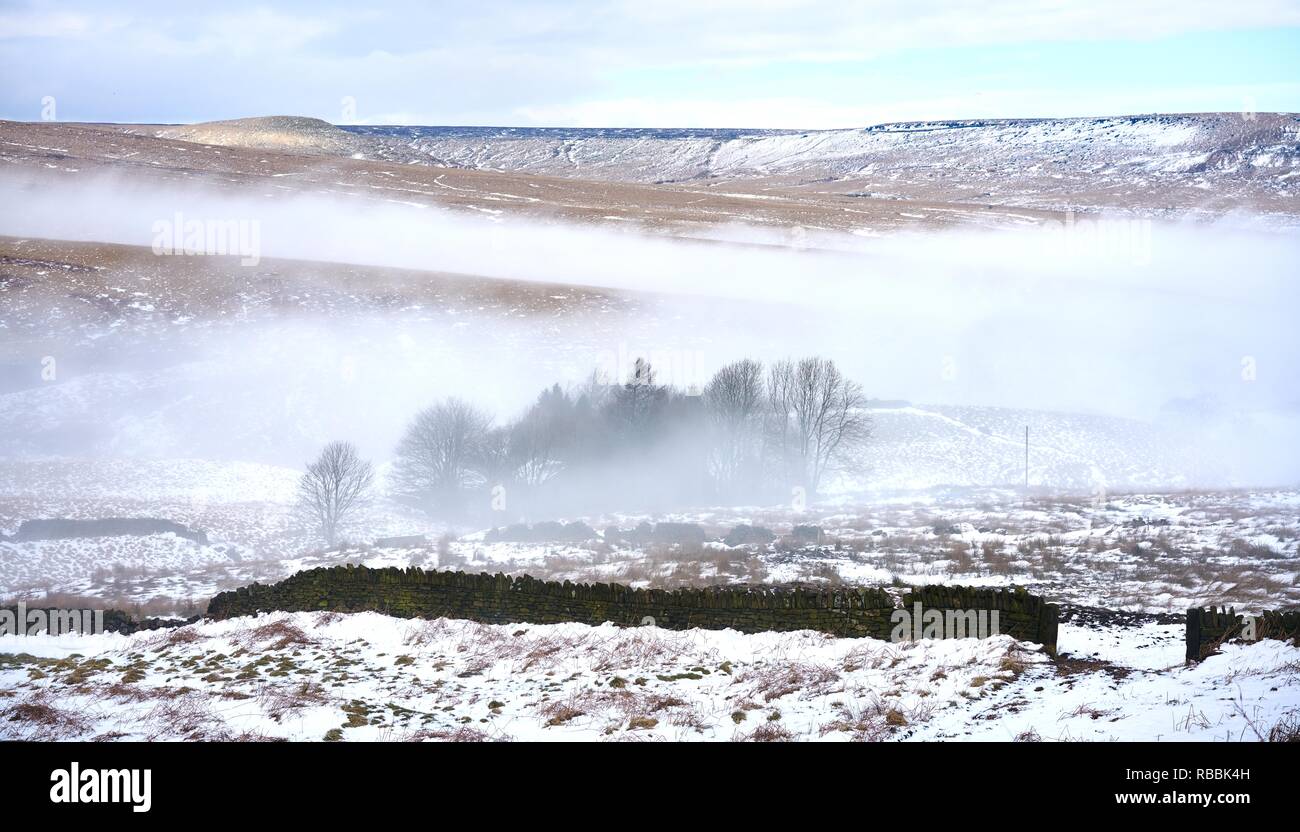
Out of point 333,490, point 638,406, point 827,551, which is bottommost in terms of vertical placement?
point 333,490

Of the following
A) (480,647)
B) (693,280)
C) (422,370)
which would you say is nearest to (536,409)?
(422,370)

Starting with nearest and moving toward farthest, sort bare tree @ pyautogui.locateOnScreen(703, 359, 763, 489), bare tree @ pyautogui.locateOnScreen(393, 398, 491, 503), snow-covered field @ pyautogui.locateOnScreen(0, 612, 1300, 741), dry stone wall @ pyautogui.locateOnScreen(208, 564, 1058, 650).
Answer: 1. snow-covered field @ pyautogui.locateOnScreen(0, 612, 1300, 741)
2. dry stone wall @ pyautogui.locateOnScreen(208, 564, 1058, 650)
3. bare tree @ pyautogui.locateOnScreen(393, 398, 491, 503)
4. bare tree @ pyautogui.locateOnScreen(703, 359, 763, 489)

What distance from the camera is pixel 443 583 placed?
19.3 m

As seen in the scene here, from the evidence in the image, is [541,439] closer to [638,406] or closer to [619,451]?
[619,451]

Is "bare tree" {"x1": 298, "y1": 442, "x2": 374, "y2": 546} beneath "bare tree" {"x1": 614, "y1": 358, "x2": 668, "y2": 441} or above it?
beneath

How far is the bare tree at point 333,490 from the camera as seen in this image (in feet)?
159

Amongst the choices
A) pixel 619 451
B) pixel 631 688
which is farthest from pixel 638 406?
pixel 631 688

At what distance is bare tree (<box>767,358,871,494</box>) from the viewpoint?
60844 mm

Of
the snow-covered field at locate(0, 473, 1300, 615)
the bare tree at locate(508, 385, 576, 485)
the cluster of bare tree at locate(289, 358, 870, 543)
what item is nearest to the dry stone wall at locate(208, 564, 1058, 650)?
the snow-covered field at locate(0, 473, 1300, 615)

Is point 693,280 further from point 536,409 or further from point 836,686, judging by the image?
point 836,686

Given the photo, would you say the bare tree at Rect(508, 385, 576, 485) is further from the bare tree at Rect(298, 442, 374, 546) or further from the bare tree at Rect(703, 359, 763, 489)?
the bare tree at Rect(703, 359, 763, 489)

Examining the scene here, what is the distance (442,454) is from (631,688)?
4286 cm

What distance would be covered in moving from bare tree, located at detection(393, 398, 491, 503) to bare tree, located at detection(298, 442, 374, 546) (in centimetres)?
261

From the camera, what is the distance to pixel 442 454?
181ft
